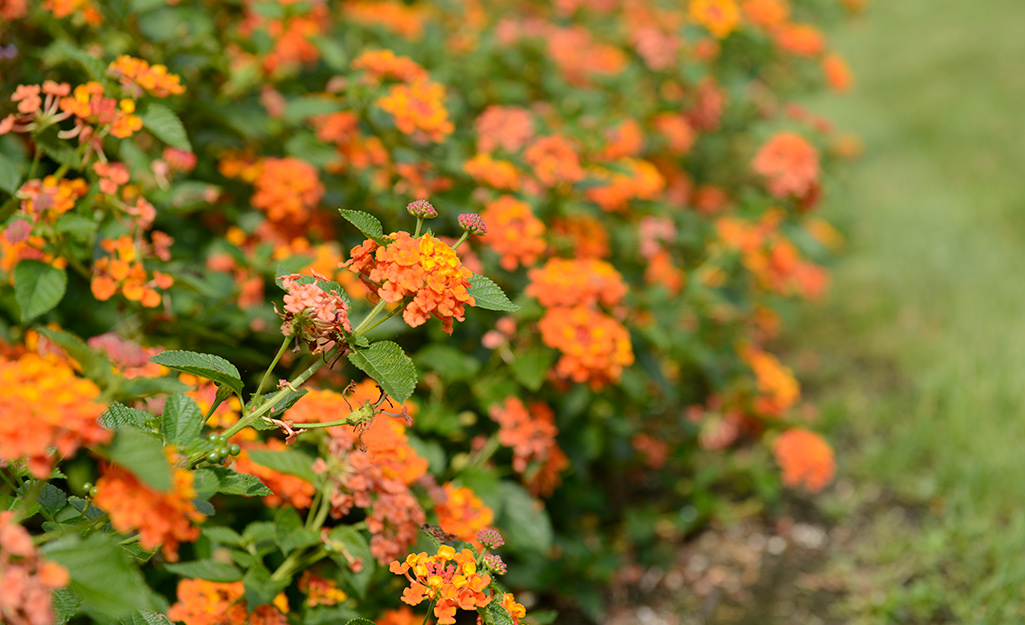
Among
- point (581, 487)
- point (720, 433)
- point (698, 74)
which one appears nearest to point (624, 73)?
point (698, 74)

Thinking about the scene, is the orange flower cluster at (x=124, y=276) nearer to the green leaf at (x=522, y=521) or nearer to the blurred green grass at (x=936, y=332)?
the green leaf at (x=522, y=521)

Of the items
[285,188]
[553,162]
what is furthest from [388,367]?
[553,162]

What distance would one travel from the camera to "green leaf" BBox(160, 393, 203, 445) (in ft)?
3.33

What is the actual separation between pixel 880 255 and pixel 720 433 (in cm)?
171

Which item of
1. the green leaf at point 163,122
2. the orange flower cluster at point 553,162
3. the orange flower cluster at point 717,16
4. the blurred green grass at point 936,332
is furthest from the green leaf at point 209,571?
the orange flower cluster at point 717,16

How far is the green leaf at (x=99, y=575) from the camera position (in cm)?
81

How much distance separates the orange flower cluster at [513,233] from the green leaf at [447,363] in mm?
240

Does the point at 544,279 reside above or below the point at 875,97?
→ above

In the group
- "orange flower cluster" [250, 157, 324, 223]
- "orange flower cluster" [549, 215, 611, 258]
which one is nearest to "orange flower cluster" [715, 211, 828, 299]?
"orange flower cluster" [549, 215, 611, 258]

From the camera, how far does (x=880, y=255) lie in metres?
3.76

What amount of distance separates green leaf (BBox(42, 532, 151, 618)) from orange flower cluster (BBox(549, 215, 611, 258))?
1.42 meters

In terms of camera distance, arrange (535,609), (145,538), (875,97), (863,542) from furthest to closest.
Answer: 1. (875,97)
2. (863,542)
3. (535,609)
4. (145,538)

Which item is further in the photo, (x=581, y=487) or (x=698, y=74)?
(x=698, y=74)

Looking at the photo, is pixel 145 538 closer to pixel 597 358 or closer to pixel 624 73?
pixel 597 358
